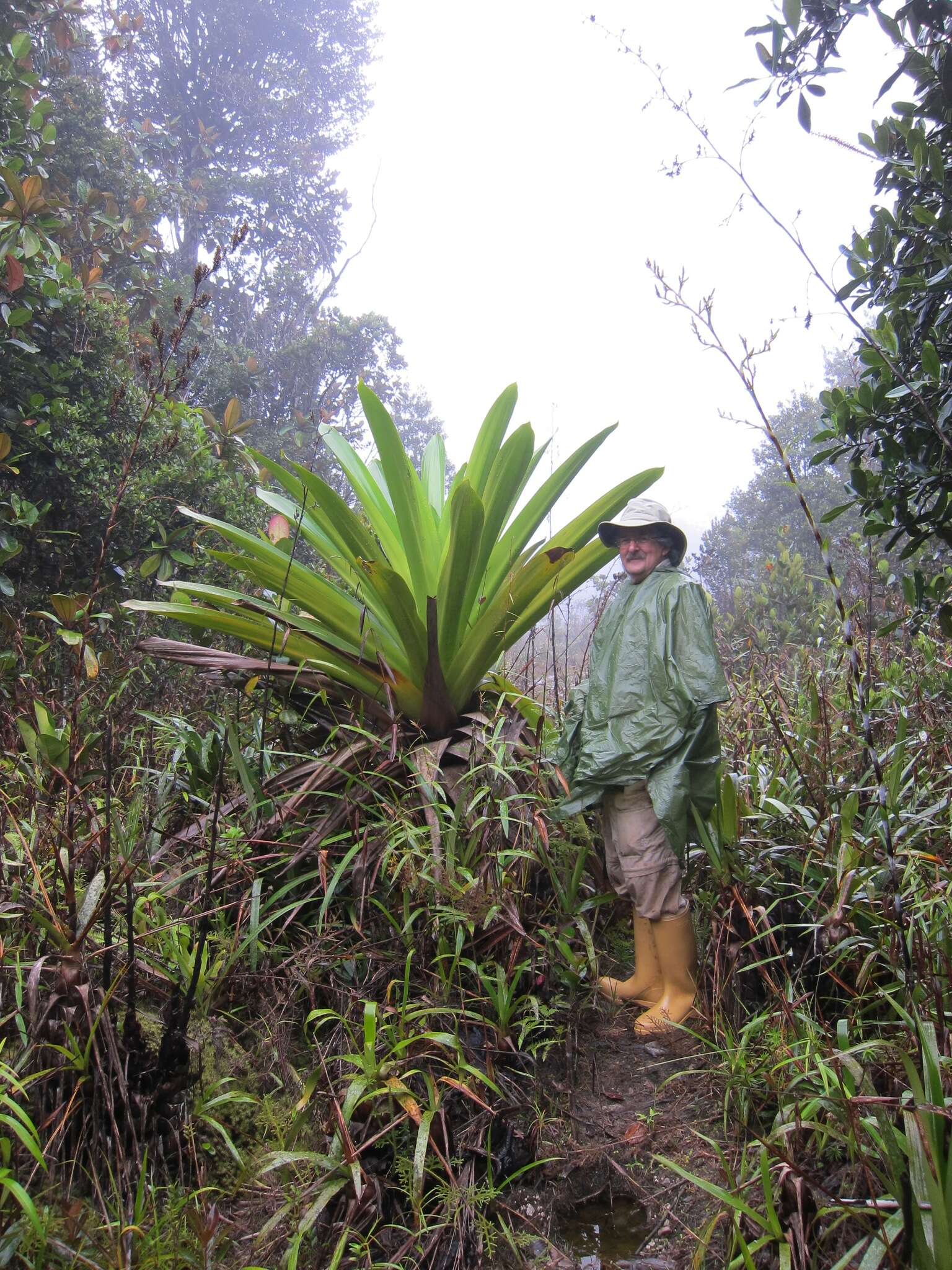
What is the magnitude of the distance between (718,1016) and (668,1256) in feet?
2.01

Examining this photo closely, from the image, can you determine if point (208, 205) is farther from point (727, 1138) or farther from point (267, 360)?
point (727, 1138)

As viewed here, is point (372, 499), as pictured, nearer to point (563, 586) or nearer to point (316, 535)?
point (316, 535)

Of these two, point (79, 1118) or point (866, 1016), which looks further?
point (866, 1016)

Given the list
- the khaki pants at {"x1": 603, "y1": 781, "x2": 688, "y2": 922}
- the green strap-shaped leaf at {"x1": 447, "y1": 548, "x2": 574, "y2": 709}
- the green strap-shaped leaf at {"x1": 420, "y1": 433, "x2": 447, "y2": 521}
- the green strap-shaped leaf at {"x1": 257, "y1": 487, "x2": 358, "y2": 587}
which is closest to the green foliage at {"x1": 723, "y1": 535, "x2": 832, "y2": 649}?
the green strap-shaped leaf at {"x1": 420, "y1": 433, "x2": 447, "y2": 521}

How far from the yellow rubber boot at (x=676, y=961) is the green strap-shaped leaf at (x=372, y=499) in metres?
1.50

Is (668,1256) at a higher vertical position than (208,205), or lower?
lower

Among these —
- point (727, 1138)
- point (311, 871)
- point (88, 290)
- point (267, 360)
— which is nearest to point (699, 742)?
point (727, 1138)

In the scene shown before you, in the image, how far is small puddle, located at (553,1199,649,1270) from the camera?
1607 millimetres

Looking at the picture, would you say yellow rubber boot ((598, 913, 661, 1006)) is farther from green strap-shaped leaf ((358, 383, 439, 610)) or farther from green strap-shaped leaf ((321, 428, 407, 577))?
green strap-shaped leaf ((321, 428, 407, 577))

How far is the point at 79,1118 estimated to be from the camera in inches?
65.2

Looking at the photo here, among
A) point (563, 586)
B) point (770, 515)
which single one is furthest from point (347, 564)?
point (770, 515)

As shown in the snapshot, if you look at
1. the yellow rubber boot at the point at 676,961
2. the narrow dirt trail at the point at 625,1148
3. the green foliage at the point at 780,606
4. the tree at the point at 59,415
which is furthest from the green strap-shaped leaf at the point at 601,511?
the green foliage at the point at 780,606

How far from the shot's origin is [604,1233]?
1.68 metres

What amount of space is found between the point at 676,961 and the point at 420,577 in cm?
146
